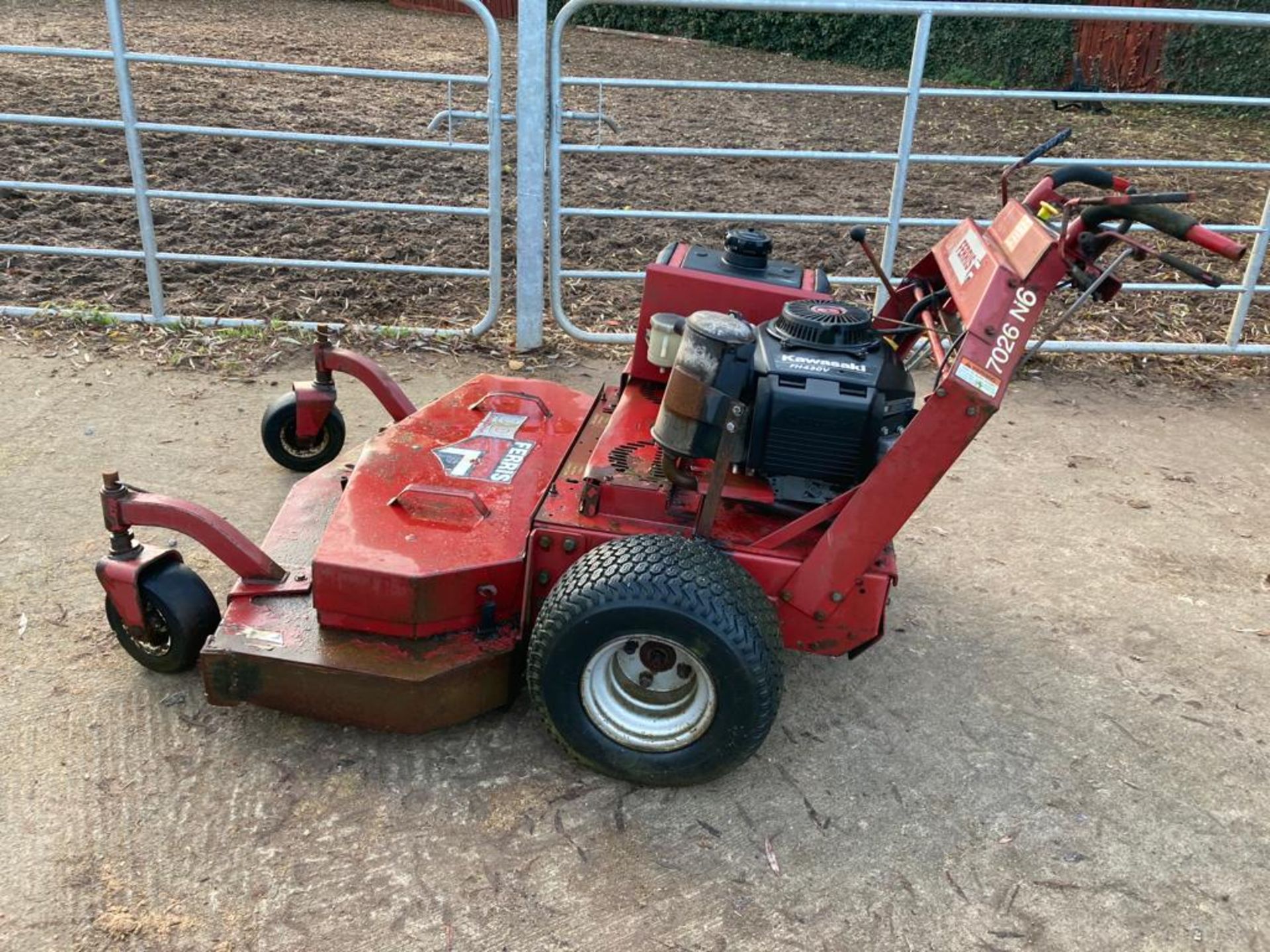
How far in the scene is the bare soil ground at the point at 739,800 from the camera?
2326mm

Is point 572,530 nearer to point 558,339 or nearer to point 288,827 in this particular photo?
point 288,827

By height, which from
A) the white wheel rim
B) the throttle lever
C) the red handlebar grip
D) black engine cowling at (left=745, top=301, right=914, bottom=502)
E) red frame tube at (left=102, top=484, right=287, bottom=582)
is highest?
the red handlebar grip

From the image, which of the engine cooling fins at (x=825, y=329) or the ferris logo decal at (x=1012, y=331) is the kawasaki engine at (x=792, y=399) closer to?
the engine cooling fins at (x=825, y=329)

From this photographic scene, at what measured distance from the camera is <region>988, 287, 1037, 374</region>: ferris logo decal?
2.38m

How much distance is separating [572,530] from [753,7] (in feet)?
10.2

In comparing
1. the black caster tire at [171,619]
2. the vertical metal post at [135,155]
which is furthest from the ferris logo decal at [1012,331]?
the vertical metal post at [135,155]

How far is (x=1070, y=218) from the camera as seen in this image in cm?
239

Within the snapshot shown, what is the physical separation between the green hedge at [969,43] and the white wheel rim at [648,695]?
11056 mm

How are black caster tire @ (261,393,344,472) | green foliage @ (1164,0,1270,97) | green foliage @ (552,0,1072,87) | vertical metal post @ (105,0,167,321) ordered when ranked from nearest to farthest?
black caster tire @ (261,393,344,472) < vertical metal post @ (105,0,167,321) < green foliage @ (1164,0,1270,97) < green foliage @ (552,0,1072,87)

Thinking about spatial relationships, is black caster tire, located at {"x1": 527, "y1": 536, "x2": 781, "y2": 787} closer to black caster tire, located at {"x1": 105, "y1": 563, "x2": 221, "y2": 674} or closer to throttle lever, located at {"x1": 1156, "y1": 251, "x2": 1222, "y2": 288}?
black caster tire, located at {"x1": 105, "y1": 563, "x2": 221, "y2": 674}

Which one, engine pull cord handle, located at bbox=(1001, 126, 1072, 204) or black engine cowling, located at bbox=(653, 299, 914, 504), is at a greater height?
engine pull cord handle, located at bbox=(1001, 126, 1072, 204)

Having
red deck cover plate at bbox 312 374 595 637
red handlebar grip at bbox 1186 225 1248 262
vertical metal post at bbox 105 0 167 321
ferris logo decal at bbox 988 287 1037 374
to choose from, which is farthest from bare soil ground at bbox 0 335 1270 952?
vertical metal post at bbox 105 0 167 321

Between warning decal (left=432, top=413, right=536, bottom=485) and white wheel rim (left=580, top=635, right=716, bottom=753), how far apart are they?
65cm

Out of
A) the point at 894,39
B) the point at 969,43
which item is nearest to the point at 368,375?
the point at 969,43
